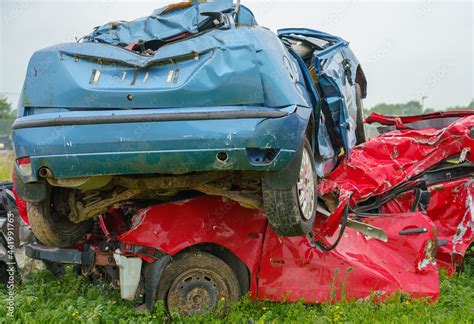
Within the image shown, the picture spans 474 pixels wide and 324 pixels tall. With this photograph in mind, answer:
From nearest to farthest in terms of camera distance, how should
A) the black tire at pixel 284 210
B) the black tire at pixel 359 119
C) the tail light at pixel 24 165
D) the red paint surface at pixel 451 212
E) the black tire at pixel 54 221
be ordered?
the black tire at pixel 284 210, the tail light at pixel 24 165, the black tire at pixel 54 221, the red paint surface at pixel 451 212, the black tire at pixel 359 119

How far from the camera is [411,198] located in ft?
17.6

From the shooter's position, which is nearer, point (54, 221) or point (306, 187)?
point (306, 187)

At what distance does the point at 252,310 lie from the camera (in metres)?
4.22

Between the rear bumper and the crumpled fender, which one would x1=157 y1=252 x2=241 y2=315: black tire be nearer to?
the rear bumper

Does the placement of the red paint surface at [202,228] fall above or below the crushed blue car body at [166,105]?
below

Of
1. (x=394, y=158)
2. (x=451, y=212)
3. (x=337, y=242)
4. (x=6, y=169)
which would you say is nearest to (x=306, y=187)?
(x=337, y=242)

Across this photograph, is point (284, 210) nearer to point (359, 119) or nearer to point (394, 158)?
point (394, 158)

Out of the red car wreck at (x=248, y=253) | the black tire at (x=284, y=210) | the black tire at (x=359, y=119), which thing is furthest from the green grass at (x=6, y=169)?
the black tire at (x=284, y=210)

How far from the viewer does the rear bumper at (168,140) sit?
3326mm

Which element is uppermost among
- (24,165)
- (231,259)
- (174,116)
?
(174,116)

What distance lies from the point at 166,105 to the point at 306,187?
1091 millimetres

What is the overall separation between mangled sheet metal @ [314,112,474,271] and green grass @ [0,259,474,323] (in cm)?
84

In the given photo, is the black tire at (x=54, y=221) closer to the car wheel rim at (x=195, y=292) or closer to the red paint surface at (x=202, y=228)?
the red paint surface at (x=202, y=228)

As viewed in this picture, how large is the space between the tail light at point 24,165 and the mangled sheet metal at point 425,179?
2568 mm
